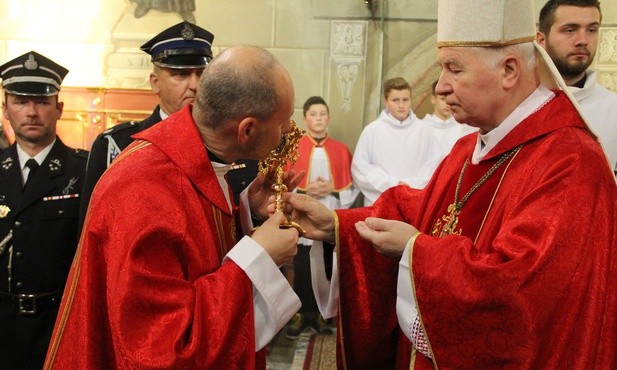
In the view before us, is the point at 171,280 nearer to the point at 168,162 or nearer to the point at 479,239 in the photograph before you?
the point at 168,162

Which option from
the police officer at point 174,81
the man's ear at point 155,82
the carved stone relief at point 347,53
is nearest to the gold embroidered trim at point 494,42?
the police officer at point 174,81

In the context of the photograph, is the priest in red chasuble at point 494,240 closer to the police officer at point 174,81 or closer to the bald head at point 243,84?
the bald head at point 243,84

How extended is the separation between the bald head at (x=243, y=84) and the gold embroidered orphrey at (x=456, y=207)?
0.81 metres

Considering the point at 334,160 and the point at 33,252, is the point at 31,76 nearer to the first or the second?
the point at 33,252

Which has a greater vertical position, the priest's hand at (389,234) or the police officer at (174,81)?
the police officer at (174,81)

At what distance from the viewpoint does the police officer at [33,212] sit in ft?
11.3

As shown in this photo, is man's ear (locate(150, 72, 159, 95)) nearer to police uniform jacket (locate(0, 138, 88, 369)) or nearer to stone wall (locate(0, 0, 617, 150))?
police uniform jacket (locate(0, 138, 88, 369))

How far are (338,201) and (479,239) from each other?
15.2 ft

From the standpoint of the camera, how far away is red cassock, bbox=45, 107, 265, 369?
1875 millimetres

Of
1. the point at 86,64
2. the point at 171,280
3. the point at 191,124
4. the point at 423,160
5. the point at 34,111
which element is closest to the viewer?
the point at 171,280

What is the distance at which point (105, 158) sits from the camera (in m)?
3.43

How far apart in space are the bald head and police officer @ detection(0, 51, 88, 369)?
180 centimetres

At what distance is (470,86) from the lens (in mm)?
2277

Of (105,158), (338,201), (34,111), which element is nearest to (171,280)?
(105,158)
